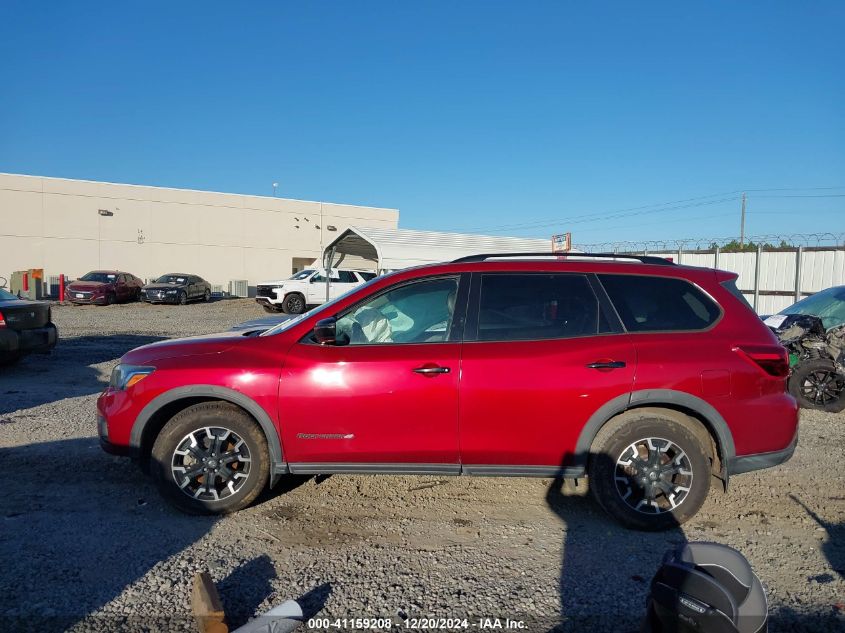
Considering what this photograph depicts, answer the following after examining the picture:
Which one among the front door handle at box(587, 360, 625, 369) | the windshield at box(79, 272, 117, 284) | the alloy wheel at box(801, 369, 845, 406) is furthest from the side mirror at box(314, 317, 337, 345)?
the windshield at box(79, 272, 117, 284)

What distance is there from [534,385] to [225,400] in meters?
2.10

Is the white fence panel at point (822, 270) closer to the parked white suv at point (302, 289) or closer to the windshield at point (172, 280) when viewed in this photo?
the parked white suv at point (302, 289)

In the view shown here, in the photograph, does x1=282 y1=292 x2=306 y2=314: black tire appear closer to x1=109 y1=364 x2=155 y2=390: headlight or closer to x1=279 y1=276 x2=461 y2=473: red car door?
x1=109 y1=364 x2=155 y2=390: headlight

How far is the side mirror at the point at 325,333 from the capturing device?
4.15 metres

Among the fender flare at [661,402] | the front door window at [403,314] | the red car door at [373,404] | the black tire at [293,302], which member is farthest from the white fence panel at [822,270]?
the black tire at [293,302]

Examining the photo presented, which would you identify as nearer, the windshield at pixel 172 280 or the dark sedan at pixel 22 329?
the dark sedan at pixel 22 329

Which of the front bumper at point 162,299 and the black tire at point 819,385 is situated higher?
the front bumper at point 162,299

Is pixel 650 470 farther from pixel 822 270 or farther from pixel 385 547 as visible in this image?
pixel 822 270

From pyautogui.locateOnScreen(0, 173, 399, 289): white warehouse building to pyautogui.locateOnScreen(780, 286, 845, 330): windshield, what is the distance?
85.7 feet

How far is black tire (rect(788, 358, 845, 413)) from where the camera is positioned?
302 inches

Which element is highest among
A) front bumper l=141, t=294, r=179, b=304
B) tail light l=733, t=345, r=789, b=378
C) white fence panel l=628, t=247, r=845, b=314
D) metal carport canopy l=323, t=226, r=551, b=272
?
metal carport canopy l=323, t=226, r=551, b=272

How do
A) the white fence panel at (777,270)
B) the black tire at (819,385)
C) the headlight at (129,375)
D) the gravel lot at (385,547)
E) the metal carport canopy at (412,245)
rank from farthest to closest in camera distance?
the metal carport canopy at (412,245)
the white fence panel at (777,270)
the black tire at (819,385)
the headlight at (129,375)
the gravel lot at (385,547)

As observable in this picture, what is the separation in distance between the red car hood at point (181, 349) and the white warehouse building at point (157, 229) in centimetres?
2906

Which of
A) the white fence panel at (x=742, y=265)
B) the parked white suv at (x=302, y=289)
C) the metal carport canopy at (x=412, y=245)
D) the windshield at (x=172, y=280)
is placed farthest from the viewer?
the windshield at (x=172, y=280)
